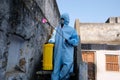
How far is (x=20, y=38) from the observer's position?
350cm

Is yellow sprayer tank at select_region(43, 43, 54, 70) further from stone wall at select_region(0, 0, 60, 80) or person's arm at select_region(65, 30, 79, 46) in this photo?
person's arm at select_region(65, 30, 79, 46)

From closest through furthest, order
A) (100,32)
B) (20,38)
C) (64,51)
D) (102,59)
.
Answer: 1. (20,38)
2. (64,51)
3. (102,59)
4. (100,32)

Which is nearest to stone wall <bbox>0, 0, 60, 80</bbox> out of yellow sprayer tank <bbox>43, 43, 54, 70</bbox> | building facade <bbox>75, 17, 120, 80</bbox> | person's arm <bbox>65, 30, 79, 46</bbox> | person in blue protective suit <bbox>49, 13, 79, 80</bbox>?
yellow sprayer tank <bbox>43, 43, 54, 70</bbox>

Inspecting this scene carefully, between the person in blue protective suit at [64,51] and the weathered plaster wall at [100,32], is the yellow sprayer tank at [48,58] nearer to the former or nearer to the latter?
the person in blue protective suit at [64,51]

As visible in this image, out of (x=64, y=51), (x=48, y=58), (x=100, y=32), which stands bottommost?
(x=48, y=58)

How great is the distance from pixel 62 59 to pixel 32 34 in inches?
30.5

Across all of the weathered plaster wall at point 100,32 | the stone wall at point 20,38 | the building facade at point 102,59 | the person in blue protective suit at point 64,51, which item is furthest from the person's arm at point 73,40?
the weathered plaster wall at point 100,32

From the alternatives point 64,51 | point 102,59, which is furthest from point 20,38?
point 102,59

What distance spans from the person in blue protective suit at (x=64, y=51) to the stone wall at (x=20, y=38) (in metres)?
0.48

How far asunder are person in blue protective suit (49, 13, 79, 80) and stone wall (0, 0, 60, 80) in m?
0.48

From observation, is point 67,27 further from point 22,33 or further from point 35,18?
point 22,33

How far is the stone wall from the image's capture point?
2670mm

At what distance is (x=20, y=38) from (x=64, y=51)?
1000mm

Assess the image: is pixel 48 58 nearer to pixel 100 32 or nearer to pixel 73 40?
pixel 73 40
